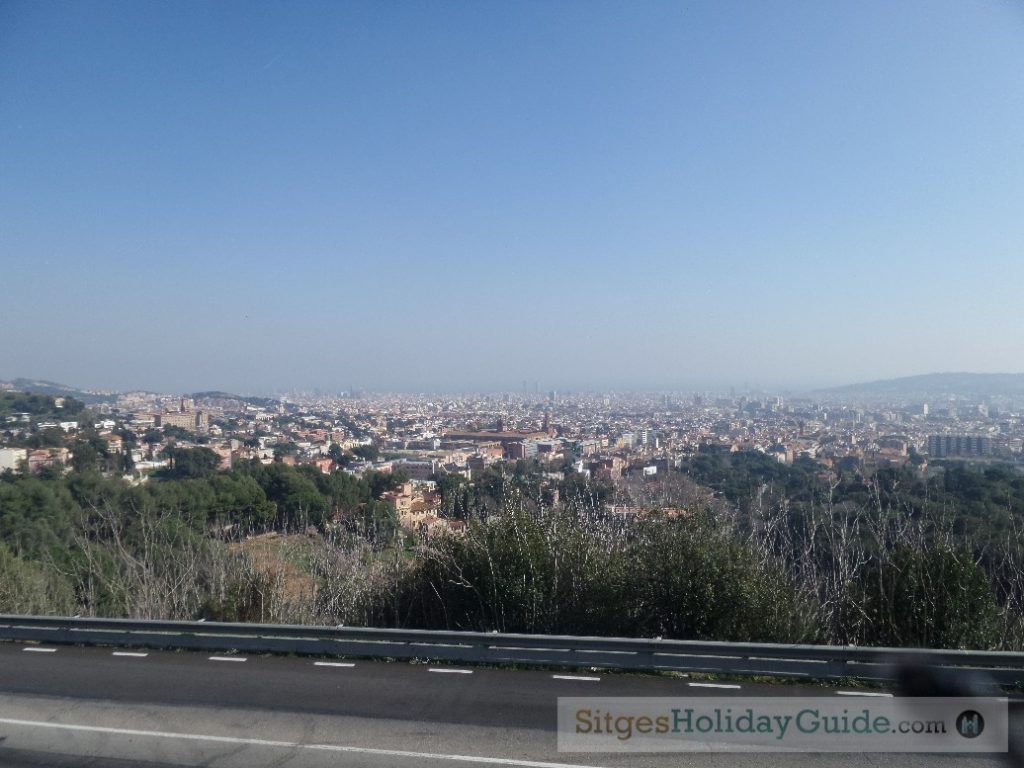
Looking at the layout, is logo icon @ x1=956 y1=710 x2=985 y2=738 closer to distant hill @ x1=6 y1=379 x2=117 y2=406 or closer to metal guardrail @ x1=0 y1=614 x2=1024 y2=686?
metal guardrail @ x1=0 y1=614 x2=1024 y2=686

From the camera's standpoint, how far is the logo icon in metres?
5.84

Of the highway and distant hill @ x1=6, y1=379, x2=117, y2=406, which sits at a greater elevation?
distant hill @ x1=6, y1=379, x2=117, y2=406

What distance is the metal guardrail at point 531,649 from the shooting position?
736 cm

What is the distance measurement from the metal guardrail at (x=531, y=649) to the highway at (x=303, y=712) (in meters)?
0.17

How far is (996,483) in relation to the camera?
1656 centimetres

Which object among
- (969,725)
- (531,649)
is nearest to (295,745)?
(531,649)

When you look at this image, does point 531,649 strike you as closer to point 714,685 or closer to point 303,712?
point 714,685

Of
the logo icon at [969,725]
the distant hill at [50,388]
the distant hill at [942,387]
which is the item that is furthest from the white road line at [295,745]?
the distant hill at [50,388]

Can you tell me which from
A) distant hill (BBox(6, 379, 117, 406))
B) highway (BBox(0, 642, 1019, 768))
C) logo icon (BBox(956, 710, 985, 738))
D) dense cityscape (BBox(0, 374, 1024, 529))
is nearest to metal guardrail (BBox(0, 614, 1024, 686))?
highway (BBox(0, 642, 1019, 768))

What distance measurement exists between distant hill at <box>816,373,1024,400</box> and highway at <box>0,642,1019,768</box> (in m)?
35.8

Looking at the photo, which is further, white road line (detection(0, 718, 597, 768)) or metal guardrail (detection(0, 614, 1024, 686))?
metal guardrail (detection(0, 614, 1024, 686))

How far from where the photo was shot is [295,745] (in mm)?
6043

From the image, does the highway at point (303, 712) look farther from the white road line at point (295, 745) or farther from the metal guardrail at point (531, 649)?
the metal guardrail at point (531, 649)

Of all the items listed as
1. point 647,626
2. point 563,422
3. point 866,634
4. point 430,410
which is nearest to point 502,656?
point 647,626
